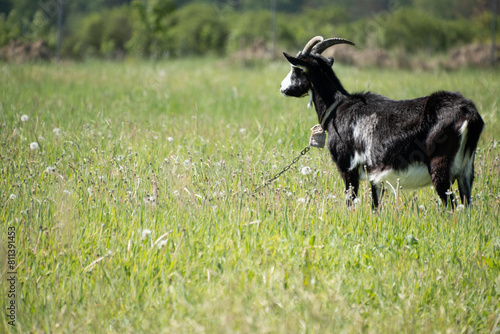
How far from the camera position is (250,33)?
90.7 ft

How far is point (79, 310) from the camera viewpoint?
9.62ft

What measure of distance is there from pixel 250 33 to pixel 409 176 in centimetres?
2442

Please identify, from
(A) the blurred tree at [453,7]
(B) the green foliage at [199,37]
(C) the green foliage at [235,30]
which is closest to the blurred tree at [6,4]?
(C) the green foliage at [235,30]

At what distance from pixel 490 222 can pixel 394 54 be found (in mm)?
17959

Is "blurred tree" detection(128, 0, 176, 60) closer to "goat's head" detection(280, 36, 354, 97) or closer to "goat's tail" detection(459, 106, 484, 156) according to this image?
"goat's head" detection(280, 36, 354, 97)

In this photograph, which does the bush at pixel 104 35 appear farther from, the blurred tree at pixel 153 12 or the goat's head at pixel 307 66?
the goat's head at pixel 307 66

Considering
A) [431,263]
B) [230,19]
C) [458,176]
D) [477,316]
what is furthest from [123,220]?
[230,19]

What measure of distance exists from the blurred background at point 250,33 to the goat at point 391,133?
1516 centimetres

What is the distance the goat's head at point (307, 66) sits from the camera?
17.0 ft

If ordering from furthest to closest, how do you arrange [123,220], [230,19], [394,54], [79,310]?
1. [230,19]
2. [394,54]
3. [123,220]
4. [79,310]

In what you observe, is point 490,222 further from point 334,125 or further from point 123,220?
point 123,220

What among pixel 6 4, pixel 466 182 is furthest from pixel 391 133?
pixel 6 4

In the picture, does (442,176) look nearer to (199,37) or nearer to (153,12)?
(153,12)

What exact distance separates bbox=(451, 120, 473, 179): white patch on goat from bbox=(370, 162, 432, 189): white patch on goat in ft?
0.74
